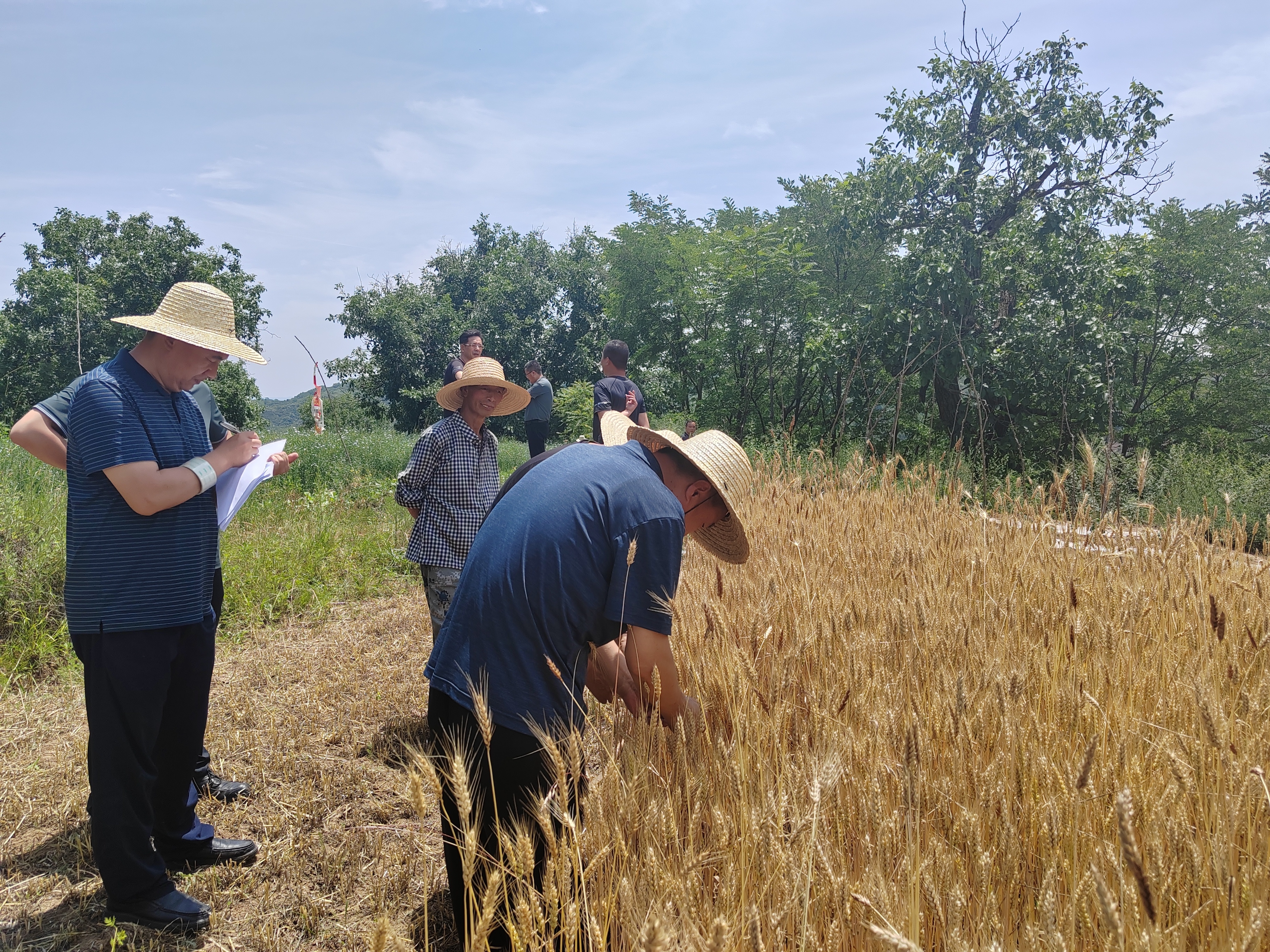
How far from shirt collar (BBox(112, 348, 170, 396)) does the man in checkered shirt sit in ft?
3.71

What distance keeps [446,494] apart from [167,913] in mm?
1834

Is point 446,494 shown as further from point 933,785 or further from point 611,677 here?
point 933,785

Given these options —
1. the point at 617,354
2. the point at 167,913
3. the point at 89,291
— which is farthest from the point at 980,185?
the point at 89,291

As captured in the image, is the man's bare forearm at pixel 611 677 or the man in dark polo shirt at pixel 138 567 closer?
the man's bare forearm at pixel 611 677

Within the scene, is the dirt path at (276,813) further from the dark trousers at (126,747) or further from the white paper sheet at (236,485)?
→ the white paper sheet at (236,485)

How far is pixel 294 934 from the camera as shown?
7.64 ft

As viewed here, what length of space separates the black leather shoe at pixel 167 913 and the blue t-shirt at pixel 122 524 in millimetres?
854

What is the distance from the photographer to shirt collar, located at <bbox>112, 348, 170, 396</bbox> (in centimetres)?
231

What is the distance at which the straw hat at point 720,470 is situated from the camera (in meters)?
2.07

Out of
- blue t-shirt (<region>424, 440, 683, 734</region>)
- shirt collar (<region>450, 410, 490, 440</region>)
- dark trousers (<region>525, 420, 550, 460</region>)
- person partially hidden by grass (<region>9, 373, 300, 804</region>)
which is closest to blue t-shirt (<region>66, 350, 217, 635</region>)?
person partially hidden by grass (<region>9, 373, 300, 804</region>)

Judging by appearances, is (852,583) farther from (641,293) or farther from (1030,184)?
(641,293)

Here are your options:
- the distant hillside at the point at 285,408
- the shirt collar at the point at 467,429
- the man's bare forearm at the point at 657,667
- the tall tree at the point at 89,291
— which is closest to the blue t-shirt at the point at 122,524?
the shirt collar at the point at 467,429

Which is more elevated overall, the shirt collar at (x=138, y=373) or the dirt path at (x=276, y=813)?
the shirt collar at (x=138, y=373)

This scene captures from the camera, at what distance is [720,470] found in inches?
82.9
